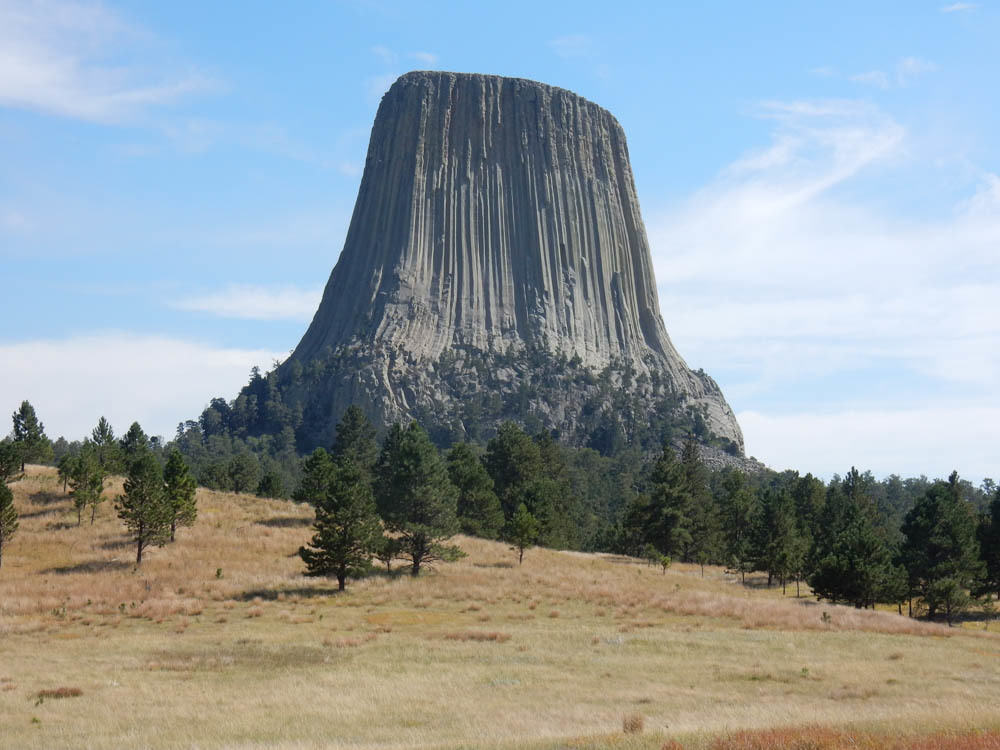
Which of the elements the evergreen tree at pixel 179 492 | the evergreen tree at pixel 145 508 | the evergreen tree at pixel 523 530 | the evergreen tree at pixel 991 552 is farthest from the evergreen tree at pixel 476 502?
the evergreen tree at pixel 991 552

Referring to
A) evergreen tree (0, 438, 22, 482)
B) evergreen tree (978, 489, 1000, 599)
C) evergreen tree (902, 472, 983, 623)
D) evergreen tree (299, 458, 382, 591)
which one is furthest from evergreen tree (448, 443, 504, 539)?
evergreen tree (978, 489, 1000, 599)

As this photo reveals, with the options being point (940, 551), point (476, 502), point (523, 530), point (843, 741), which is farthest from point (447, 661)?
point (476, 502)

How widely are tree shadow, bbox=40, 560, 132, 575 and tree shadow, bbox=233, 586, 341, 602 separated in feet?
39.5

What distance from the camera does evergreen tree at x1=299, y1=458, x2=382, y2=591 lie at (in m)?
52.7

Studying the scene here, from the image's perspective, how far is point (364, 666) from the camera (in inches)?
1198

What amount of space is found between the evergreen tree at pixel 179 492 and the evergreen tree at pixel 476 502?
23.4 metres

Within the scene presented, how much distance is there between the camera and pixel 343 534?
5322 cm

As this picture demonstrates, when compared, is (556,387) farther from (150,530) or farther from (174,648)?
(174,648)

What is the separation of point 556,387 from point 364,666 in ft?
541

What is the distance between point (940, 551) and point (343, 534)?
39304mm

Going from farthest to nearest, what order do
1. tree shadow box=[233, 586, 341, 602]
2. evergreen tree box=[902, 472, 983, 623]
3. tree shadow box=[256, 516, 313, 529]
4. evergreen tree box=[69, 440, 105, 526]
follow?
1. tree shadow box=[256, 516, 313, 529]
2. evergreen tree box=[69, 440, 105, 526]
3. evergreen tree box=[902, 472, 983, 623]
4. tree shadow box=[233, 586, 341, 602]

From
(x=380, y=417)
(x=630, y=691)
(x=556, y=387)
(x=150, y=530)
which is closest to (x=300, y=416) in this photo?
(x=380, y=417)

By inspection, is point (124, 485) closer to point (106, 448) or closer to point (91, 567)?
point (91, 567)

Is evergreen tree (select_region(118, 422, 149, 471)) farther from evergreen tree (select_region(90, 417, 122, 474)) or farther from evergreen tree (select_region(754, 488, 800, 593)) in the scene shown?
evergreen tree (select_region(754, 488, 800, 593))
